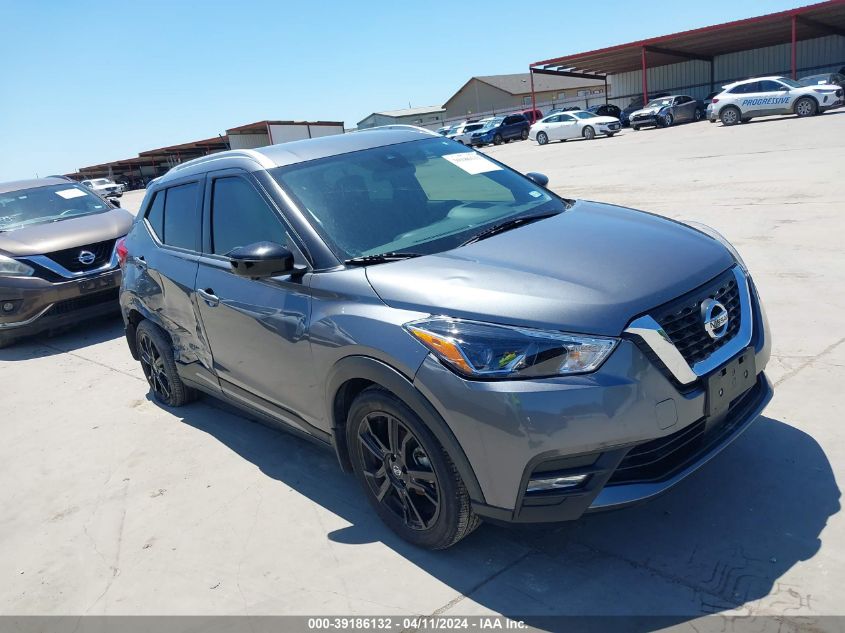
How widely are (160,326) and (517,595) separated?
341 centimetres

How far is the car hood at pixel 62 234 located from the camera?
766 cm

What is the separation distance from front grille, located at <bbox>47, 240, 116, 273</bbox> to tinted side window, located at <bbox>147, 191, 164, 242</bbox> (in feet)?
A: 10.5

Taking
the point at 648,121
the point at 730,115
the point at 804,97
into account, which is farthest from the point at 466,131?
the point at 804,97

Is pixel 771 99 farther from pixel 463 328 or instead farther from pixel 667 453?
pixel 463 328

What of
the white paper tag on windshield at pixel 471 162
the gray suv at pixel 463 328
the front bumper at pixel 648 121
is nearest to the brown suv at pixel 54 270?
the gray suv at pixel 463 328

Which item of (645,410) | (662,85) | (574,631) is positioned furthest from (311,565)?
(662,85)

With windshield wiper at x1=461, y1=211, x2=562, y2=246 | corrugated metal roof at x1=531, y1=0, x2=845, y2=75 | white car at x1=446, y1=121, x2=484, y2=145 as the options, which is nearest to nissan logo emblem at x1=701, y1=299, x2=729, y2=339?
windshield wiper at x1=461, y1=211, x2=562, y2=246

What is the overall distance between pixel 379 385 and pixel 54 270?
615 centimetres

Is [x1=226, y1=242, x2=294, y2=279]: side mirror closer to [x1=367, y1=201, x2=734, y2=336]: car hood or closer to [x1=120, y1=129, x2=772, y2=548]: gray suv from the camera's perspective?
[x1=120, y1=129, x2=772, y2=548]: gray suv

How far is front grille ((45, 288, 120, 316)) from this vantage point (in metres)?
7.71

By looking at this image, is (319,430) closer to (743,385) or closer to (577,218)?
(577,218)

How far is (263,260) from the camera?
3.19 meters

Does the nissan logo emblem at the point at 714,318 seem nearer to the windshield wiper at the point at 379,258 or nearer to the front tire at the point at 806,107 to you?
the windshield wiper at the point at 379,258

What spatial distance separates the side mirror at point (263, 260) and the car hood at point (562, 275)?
18.6 inches
